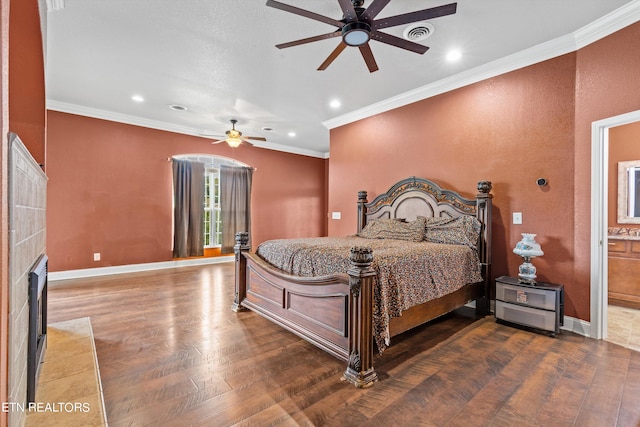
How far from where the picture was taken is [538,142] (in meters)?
3.12

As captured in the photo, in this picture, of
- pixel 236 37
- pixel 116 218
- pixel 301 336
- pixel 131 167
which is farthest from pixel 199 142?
pixel 301 336

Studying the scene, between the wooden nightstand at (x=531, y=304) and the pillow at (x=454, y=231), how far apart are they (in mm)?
515

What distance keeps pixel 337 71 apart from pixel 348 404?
339 centimetres

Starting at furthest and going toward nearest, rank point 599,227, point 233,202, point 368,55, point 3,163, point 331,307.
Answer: point 233,202 → point 599,227 → point 368,55 → point 331,307 → point 3,163

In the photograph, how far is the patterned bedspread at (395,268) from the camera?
213 centimetres

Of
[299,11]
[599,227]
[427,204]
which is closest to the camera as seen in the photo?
[299,11]

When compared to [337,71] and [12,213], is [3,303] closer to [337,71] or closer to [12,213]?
[12,213]

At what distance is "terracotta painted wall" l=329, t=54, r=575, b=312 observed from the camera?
2.97 meters

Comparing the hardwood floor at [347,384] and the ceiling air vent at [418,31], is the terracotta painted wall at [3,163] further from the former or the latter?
the ceiling air vent at [418,31]

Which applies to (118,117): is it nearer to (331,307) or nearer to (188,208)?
(188,208)

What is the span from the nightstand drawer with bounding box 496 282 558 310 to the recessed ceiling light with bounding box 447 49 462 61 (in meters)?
2.46

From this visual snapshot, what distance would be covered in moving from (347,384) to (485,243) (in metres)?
2.30

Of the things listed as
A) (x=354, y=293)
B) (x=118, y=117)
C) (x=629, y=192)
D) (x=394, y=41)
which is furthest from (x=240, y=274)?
(x=629, y=192)

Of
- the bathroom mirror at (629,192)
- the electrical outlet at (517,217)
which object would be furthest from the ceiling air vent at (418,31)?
the bathroom mirror at (629,192)
